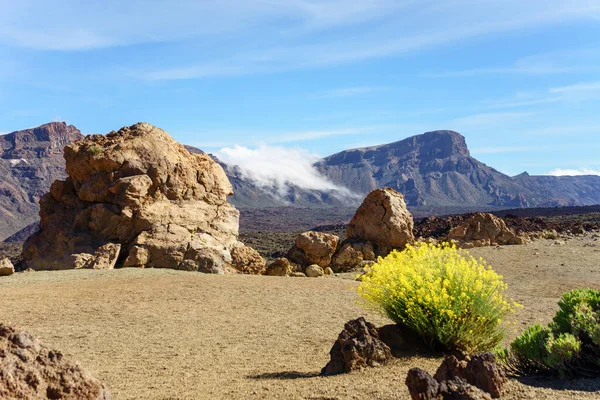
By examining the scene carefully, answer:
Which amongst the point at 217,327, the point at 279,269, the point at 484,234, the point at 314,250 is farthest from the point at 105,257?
the point at 484,234

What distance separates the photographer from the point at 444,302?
8281 millimetres

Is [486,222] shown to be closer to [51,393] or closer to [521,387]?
[521,387]

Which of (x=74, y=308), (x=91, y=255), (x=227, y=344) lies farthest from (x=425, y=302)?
(x=91, y=255)

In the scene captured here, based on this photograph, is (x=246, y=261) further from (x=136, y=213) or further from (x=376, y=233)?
(x=376, y=233)

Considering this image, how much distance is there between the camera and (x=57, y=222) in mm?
21078

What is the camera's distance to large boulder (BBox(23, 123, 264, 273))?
1980cm

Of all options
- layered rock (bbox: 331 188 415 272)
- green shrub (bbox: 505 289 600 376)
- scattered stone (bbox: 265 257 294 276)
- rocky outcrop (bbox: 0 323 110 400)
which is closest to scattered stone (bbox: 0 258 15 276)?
scattered stone (bbox: 265 257 294 276)

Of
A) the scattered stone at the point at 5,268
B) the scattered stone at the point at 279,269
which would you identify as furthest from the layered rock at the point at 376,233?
the scattered stone at the point at 5,268

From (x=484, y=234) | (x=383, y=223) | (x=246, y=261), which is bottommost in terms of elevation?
(x=246, y=261)

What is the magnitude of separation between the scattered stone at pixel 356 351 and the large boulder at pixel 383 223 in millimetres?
16895

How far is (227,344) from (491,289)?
14.6 feet

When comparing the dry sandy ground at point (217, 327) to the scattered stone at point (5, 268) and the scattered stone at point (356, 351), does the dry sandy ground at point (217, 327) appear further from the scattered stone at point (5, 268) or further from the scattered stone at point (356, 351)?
the scattered stone at point (5, 268)

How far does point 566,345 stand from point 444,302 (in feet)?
6.14

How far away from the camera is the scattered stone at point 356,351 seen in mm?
7723
